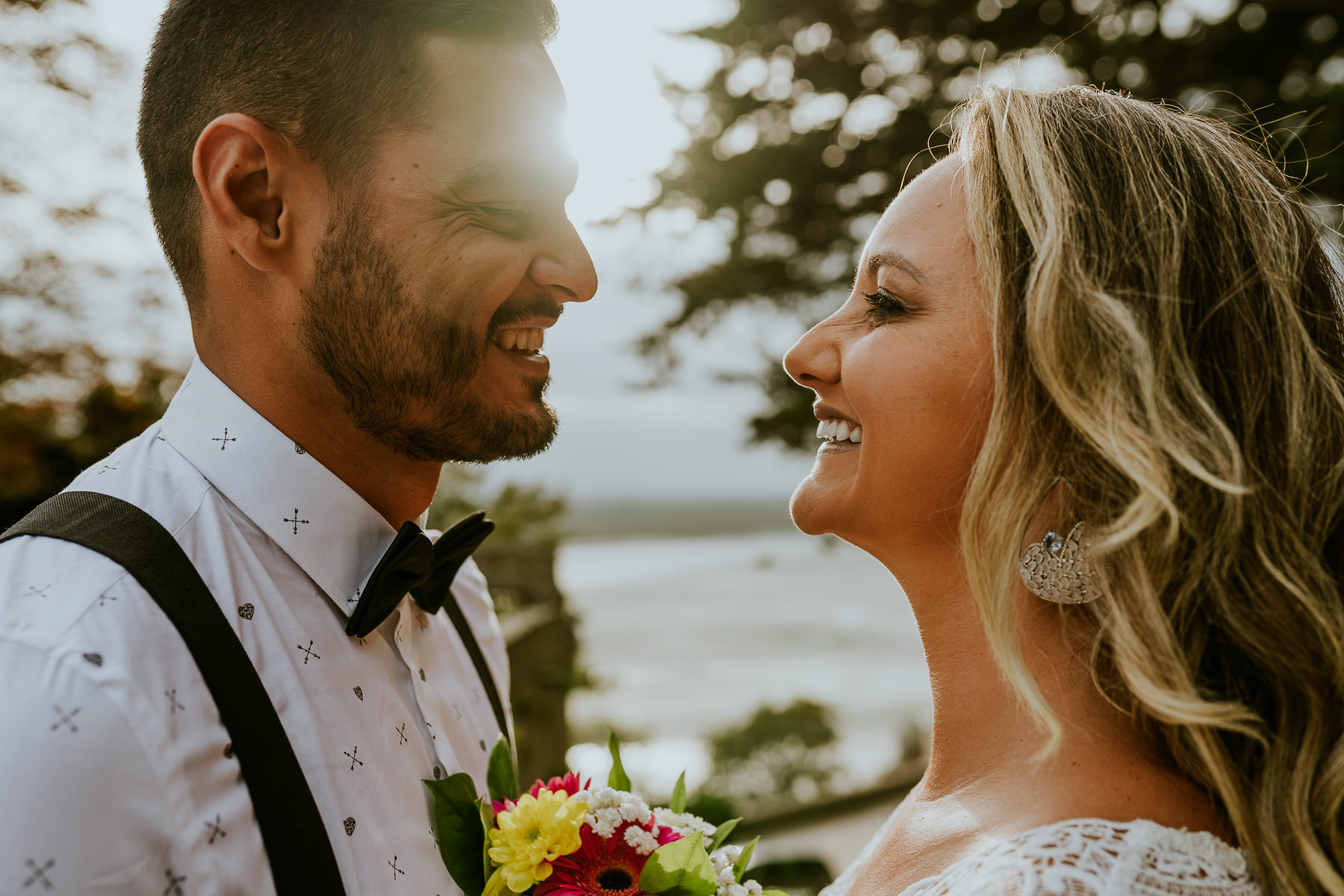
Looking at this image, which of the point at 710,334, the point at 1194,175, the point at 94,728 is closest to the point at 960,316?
the point at 1194,175

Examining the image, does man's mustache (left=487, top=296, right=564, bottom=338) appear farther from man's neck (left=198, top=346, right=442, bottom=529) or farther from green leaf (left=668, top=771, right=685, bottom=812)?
green leaf (left=668, top=771, right=685, bottom=812)

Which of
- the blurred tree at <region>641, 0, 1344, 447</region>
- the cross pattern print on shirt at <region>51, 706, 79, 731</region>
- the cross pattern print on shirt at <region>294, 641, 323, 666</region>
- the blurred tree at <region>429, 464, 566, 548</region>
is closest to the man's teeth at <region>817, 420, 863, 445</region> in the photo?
the cross pattern print on shirt at <region>294, 641, 323, 666</region>

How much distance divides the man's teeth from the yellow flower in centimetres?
91

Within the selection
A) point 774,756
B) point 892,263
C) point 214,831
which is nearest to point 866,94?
point 892,263

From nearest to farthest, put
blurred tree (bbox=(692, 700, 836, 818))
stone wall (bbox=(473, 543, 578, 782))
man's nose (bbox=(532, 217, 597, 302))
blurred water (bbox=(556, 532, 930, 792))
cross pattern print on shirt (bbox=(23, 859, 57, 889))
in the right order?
cross pattern print on shirt (bbox=(23, 859, 57, 889)) → man's nose (bbox=(532, 217, 597, 302)) → stone wall (bbox=(473, 543, 578, 782)) → blurred tree (bbox=(692, 700, 836, 818)) → blurred water (bbox=(556, 532, 930, 792))

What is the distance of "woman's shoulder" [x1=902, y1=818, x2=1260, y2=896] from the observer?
1398 mm

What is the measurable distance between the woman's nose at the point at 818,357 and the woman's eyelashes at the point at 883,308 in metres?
0.10

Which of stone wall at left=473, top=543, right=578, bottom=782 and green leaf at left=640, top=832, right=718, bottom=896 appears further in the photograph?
stone wall at left=473, top=543, right=578, bottom=782

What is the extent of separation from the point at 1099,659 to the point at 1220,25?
5.20 m

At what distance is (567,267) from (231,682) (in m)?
1.10

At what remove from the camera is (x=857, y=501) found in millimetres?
1932

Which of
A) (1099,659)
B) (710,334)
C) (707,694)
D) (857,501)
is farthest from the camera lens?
(707,694)

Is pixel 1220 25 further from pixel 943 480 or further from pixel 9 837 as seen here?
pixel 9 837

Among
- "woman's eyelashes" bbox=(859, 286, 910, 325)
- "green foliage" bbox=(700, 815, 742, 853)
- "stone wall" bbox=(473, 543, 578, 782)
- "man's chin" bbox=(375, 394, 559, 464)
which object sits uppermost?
"woman's eyelashes" bbox=(859, 286, 910, 325)
